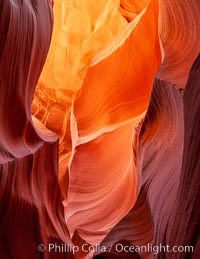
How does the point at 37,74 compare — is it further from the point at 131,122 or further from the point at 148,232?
the point at 148,232

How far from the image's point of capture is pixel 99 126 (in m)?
1.48

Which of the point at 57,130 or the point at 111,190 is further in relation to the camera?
the point at 57,130

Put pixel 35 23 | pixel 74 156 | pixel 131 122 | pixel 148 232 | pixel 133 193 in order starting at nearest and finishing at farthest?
pixel 148 232 → pixel 35 23 → pixel 133 193 → pixel 131 122 → pixel 74 156

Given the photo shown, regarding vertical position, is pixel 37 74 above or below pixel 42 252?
above

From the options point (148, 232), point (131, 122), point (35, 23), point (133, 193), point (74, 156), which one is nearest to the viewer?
point (148, 232)

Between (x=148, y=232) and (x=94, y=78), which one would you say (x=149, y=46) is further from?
(x=148, y=232)

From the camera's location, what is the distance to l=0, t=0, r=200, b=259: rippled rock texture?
0.99 metres

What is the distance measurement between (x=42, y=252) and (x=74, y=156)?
505 millimetres

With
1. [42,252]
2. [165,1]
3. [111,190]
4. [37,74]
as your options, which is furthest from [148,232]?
[165,1]

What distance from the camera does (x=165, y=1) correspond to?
3.92 ft

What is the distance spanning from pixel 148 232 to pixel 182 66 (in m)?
0.41

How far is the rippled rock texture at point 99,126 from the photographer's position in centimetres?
99

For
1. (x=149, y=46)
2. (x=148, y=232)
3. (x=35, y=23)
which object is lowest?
(x=148, y=232)

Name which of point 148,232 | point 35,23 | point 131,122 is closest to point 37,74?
point 35,23
